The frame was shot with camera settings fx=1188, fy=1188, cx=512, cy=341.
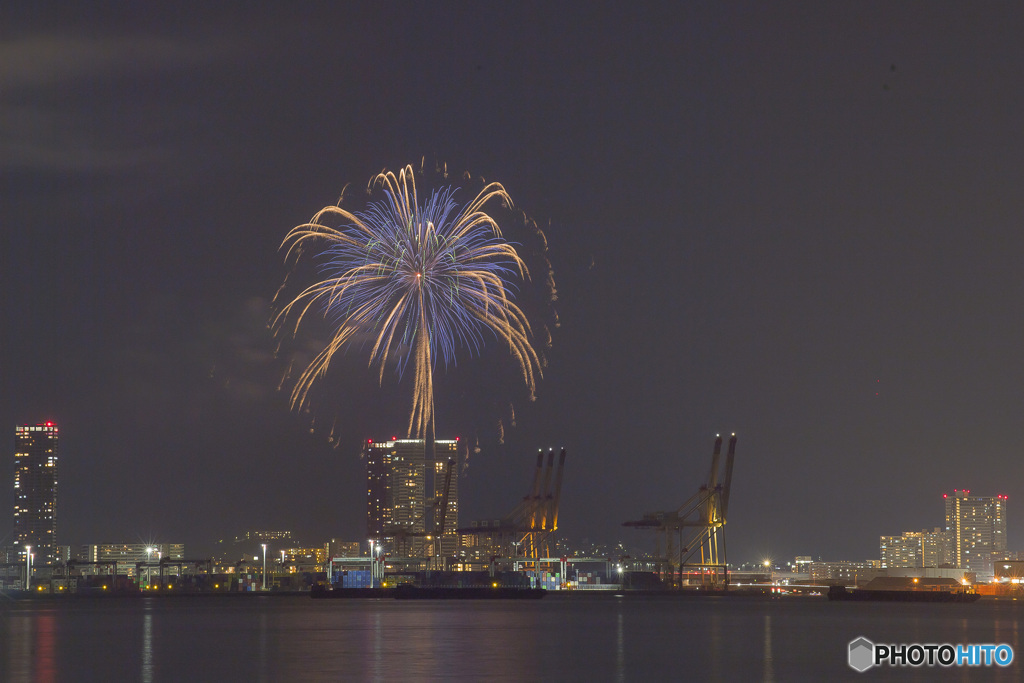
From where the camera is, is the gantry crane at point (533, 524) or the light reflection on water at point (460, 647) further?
the gantry crane at point (533, 524)

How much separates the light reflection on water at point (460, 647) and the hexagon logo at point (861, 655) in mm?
480

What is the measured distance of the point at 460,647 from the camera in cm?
4697

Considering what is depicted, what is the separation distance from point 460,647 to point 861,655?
50.8 ft

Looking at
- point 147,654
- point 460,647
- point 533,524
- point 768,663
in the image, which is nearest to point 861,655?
point 768,663

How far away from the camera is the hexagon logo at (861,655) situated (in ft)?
130

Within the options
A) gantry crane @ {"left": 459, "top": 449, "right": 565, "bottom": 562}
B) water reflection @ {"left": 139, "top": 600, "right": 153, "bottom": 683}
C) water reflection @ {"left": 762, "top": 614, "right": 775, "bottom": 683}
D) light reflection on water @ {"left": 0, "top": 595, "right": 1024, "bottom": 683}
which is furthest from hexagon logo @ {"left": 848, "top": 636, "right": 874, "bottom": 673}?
gantry crane @ {"left": 459, "top": 449, "right": 565, "bottom": 562}

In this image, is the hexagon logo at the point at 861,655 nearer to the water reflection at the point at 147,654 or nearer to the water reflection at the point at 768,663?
the water reflection at the point at 768,663

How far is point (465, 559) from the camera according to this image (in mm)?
190000

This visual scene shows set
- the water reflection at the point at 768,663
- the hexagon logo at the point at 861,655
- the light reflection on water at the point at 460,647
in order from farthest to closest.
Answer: the hexagon logo at the point at 861,655, the light reflection on water at the point at 460,647, the water reflection at the point at 768,663

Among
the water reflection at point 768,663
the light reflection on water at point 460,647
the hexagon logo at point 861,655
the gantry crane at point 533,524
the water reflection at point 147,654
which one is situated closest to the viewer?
the water reflection at point 768,663

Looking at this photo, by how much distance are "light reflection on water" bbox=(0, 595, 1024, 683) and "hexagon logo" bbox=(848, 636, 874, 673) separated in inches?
18.9

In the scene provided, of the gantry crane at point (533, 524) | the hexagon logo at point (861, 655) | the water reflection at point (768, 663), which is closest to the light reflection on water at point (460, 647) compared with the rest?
the water reflection at point (768, 663)

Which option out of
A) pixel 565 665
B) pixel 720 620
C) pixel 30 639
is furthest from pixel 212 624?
pixel 565 665

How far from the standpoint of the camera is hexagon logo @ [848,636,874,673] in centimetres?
3956
